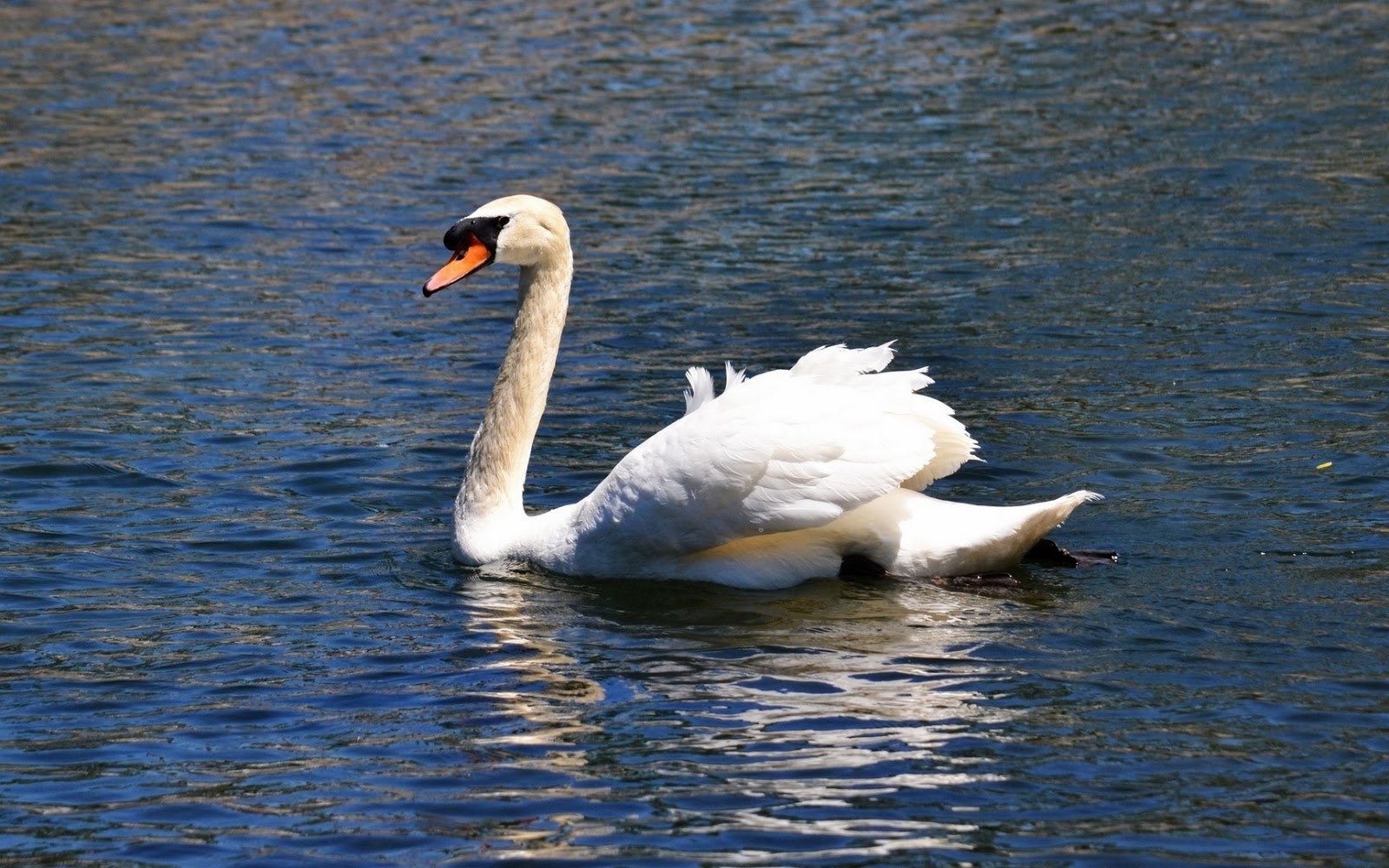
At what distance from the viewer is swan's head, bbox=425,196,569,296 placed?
9.59 m

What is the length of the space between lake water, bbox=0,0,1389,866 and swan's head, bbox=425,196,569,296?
1.50m

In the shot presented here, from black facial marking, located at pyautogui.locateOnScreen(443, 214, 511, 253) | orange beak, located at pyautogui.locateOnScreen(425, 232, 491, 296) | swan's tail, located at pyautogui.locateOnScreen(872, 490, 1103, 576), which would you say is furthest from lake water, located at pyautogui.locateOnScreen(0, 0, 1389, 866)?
black facial marking, located at pyautogui.locateOnScreen(443, 214, 511, 253)

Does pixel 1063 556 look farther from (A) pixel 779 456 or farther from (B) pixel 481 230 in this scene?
(B) pixel 481 230

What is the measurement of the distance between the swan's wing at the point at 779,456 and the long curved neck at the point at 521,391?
791mm

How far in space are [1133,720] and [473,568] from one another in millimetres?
3661

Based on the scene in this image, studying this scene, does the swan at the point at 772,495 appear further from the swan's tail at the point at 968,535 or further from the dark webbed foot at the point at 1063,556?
the dark webbed foot at the point at 1063,556

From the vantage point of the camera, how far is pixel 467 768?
7074 millimetres

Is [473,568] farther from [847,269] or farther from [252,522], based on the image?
[847,269]

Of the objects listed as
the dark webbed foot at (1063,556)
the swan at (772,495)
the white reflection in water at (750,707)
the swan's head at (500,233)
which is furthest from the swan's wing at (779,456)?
the swan's head at (500,233)

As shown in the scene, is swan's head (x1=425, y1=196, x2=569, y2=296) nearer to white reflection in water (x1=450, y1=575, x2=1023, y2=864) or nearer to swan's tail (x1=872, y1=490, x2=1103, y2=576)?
white reflection in water (x1=450, y1=575, x2=1023, y2=864)

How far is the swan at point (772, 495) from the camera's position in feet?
28.6

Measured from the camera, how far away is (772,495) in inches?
344

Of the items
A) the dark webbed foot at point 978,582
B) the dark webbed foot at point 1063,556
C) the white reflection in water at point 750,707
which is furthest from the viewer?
the dark webbed foot at point 1063,556

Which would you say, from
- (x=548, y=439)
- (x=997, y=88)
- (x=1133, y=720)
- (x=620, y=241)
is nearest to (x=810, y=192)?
(x=620, y=241)
